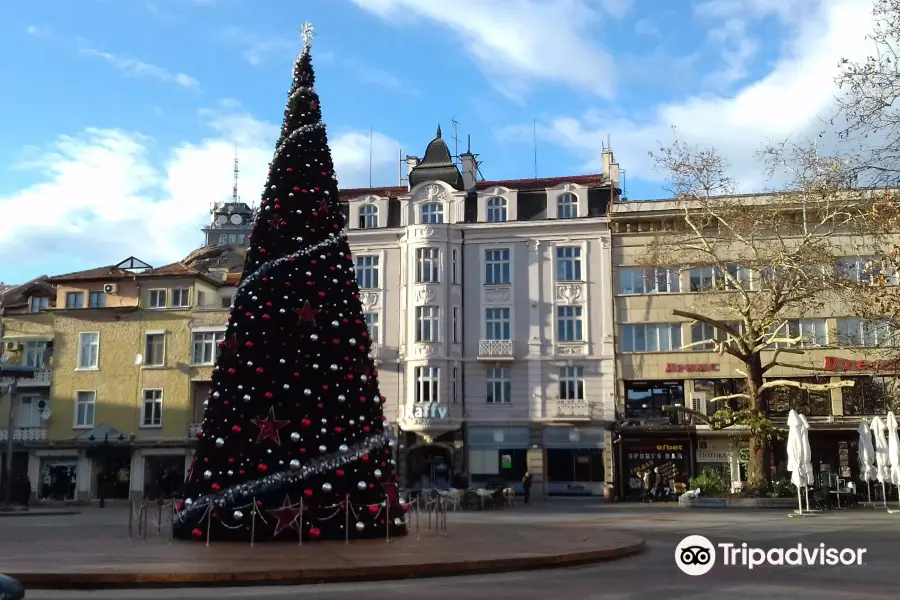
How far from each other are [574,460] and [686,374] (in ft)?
21.9

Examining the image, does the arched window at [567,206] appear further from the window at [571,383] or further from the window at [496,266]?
the window at [571,383]

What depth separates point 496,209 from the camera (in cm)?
4512

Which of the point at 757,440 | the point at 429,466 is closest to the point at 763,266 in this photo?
the point at 757,440

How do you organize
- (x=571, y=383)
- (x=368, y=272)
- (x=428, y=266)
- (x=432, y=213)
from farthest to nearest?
(x=368, y=272) → (x=432, y=213) → (x=428, y=266) → (x=571, y=383)

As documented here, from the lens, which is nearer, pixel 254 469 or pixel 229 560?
pixel 229 560

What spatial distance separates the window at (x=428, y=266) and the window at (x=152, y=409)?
48.9 ft

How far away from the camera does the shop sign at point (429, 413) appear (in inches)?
1658

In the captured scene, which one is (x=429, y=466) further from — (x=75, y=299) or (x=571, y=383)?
(x=75, y=299)

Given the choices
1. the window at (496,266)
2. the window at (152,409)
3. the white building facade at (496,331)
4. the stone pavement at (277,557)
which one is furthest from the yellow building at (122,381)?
the stone pavement at (277,557)

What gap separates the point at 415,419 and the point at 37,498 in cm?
2010

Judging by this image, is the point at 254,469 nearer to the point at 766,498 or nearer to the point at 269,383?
the point at 269,383

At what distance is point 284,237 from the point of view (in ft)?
56.3

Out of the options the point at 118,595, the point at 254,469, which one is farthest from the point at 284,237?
the point at 118,595

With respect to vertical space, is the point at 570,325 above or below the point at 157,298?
below
